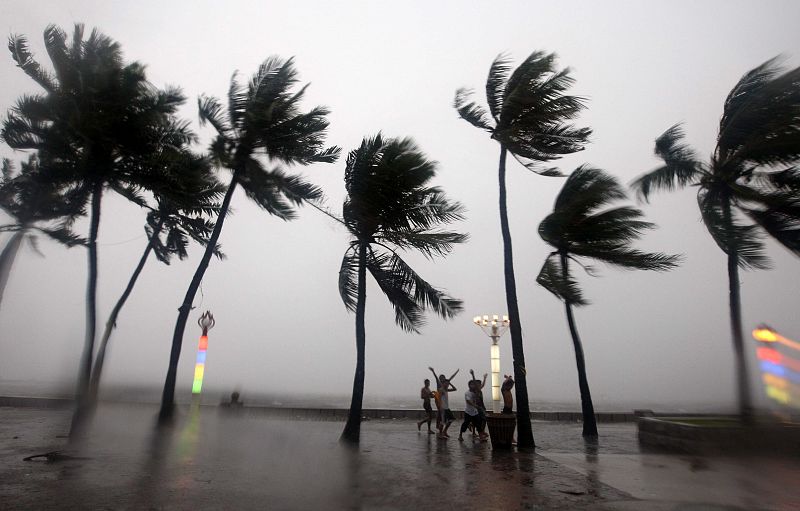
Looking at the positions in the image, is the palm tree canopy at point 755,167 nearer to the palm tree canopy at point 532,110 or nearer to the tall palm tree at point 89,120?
the palm tree canopy at point 532,110

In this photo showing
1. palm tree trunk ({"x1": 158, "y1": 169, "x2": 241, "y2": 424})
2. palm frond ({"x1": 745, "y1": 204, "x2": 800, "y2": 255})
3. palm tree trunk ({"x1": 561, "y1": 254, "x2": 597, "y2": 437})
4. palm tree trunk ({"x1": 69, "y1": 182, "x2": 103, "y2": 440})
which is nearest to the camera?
palm tree trunk ({"x1": 69, "y1": 182, "x2": 103, "y2": 440})

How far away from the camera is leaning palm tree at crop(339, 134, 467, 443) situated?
487 inches

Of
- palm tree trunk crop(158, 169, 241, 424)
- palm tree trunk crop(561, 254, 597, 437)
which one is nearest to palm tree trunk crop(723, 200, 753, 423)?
palm tree trunk crop(561, 254, 597, 437)

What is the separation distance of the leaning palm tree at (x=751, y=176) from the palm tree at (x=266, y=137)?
1183cm

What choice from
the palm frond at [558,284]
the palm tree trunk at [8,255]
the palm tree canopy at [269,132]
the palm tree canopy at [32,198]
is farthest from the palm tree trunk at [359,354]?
the palm tree trunk at [8,255]

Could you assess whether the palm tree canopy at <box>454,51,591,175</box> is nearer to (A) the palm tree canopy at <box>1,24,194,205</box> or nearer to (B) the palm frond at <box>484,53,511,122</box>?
(B) the palm frond at <box>484,53,511,122</box>

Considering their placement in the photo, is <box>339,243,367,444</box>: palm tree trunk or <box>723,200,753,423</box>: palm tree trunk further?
<box>723,200,753,423</box>: palm tree trunk

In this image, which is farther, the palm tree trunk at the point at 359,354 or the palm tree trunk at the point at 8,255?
the palm tree trunk at the point at 8,255

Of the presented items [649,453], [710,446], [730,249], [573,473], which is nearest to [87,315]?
[573,473]

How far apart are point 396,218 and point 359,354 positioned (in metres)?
3.92

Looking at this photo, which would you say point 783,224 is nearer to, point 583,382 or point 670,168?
point 670,168

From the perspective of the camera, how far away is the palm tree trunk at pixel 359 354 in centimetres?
1124

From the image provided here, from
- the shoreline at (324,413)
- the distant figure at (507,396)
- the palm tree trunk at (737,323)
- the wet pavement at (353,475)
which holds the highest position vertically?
the palm tree trunk at (737,323)

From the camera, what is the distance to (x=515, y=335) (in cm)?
1205
